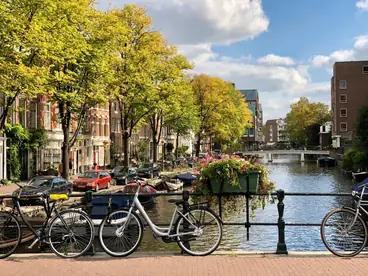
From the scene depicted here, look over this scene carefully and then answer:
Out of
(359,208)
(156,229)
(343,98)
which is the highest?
(343,98)

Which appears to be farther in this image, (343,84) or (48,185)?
(343,84)

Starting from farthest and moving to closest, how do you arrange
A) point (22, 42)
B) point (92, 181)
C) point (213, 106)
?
point (213, 106), point (92, 181), point (22, 42)

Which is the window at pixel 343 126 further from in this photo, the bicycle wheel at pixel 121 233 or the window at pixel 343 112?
the bicycle wheel at pixel 121 233

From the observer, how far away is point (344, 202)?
91.8 ft

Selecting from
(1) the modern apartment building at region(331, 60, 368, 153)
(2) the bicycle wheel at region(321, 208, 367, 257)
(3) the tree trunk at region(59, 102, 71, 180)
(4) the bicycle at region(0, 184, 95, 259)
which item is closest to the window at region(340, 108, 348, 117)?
(1) the modern apartment building at region(331, 60, 368, 153)

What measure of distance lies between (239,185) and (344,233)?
77.5 inches

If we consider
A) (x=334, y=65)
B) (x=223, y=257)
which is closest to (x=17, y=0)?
(x=223, y=257)

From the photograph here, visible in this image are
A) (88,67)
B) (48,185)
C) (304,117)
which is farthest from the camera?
(304,117)

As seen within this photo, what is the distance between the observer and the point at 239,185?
8414mm

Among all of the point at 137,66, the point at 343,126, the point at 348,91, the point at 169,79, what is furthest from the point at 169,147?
the point at 348,91

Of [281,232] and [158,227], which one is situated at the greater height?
[158,227]

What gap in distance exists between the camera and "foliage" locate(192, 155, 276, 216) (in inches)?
329

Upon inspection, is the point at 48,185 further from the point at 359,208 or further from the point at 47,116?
the point at 359,208

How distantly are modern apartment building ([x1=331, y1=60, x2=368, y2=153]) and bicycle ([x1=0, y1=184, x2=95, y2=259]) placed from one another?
92.2 metres
